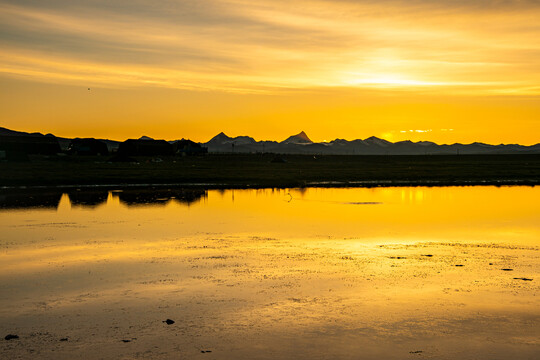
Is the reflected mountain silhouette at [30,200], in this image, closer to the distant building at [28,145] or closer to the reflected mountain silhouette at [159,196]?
the reflected mountain silhouette at [159,196]

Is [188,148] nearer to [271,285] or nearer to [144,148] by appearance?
[144,148]

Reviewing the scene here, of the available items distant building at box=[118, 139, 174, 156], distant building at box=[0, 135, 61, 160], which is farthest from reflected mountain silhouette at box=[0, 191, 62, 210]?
distant building at box=[118, 139, 174, 156]

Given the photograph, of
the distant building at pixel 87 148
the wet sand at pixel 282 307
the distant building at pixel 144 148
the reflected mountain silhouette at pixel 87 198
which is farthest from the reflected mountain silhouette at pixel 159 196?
the distant building at pixel 87 148

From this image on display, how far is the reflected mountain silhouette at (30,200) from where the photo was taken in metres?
32.5

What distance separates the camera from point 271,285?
45.4 ft

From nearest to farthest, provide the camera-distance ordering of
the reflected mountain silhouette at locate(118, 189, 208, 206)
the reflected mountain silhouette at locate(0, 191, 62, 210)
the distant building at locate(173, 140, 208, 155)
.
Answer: the reflected mountain silhouette at locate(0, 191, 62, 210) → the reflected mountain silhouette at locate(118, 189, 208, 206) → the distant building at locate(173, 140, 208, 155)

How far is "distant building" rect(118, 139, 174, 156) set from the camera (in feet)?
441

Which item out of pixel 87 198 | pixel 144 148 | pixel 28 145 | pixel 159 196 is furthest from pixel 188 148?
pixel 87 198

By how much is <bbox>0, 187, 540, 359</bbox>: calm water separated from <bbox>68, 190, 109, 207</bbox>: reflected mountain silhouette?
5.98 m

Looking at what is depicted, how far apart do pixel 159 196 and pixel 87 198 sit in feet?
15.6

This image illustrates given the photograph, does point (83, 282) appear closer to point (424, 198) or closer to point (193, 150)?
point (424, 198)

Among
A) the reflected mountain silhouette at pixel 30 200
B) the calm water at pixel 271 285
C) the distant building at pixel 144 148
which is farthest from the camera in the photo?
the distant building at pixel 144 148

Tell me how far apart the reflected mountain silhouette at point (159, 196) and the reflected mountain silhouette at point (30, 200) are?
427cm

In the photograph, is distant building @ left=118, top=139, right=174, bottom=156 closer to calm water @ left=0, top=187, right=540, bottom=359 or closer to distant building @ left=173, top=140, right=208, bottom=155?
distant building @ left=173, top=140, right=208, bottom=155
